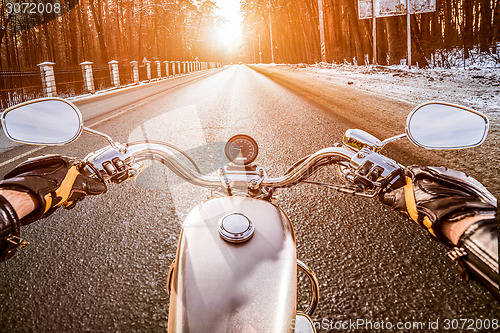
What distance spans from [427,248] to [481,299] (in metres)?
0.51

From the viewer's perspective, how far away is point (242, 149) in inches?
51.4

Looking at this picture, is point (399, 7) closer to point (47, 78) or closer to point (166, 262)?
point (166, 262)

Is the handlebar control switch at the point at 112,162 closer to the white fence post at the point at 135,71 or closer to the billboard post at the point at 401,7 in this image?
the billboard post at the point at 401,7

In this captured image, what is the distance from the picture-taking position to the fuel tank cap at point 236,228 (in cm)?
83

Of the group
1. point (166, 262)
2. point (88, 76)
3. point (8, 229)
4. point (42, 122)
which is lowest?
point (166, 262)

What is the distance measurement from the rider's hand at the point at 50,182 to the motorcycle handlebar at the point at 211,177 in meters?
0.21

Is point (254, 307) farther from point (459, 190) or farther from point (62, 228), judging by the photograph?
point (62, 228)

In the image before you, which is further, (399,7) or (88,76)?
(88,76)

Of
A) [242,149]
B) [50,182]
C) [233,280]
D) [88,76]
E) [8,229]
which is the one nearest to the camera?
[233,280]

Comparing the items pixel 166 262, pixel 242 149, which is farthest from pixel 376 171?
pixel 166 262

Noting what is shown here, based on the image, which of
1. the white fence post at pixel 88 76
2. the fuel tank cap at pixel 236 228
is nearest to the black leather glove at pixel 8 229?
the fuel tank cap at pixel 236 228

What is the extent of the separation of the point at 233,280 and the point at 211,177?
0.56 meters

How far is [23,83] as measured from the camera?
16.6 meters

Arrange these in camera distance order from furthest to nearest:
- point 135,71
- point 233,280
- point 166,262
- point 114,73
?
1. point 135,71
2. point 114,73
3. point 166,262
4. point 233,280
